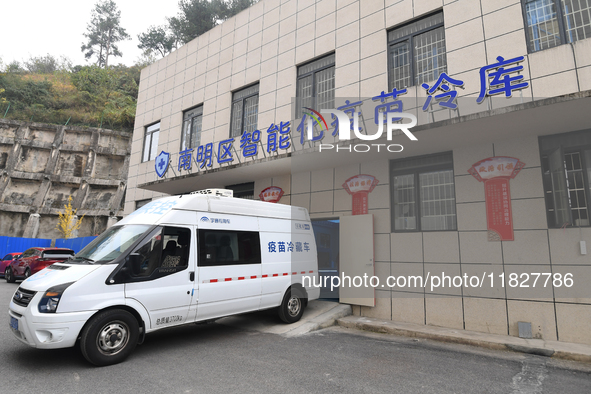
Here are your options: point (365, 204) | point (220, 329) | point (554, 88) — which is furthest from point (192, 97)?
point (554, 88)

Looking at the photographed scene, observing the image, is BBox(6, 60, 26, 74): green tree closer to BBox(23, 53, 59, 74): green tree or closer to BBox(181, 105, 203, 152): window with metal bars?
BBox(23, 53, 59, 74): green tree

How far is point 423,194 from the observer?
8281mm

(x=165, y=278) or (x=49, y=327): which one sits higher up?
(x=165, y=278)

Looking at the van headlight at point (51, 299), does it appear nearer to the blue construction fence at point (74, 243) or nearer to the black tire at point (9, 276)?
the black tire at point (9, 276)

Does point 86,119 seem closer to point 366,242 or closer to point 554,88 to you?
point 366,242

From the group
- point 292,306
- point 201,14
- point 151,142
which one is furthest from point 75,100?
point 292,306

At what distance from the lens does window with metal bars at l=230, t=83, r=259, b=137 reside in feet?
40.3

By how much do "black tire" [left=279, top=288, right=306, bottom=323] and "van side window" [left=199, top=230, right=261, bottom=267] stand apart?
120 centimetres

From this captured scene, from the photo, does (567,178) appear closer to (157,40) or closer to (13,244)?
(13,244)

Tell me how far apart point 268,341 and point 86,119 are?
132ft

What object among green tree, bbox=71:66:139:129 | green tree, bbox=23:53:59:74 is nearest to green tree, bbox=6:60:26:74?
green tree, bbox=23:53:59:74

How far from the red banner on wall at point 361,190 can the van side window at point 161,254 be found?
15.7 ft

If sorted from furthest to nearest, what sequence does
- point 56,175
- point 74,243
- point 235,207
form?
point 56,175 < point 74,243 < point 235,207

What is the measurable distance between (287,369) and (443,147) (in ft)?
19.5
